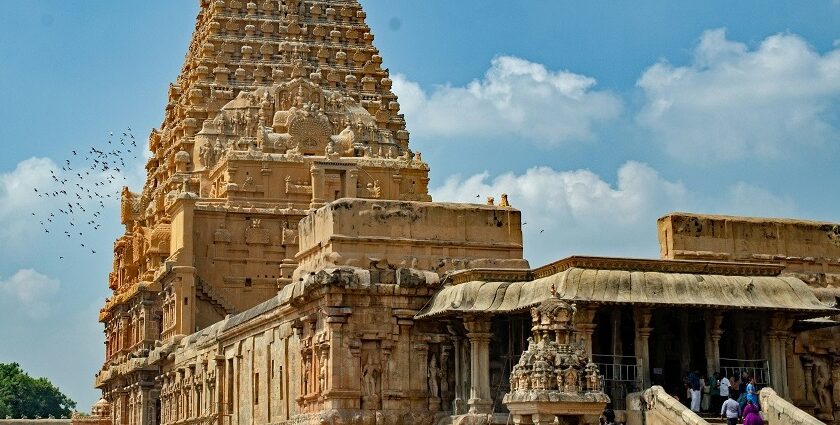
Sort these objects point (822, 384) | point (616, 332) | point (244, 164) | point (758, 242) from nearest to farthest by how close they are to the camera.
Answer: point (616, 332) → point (822, 384) → point (758, 242) → point (244, 164)

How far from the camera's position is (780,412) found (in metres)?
34.6

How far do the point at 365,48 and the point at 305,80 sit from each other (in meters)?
6.98

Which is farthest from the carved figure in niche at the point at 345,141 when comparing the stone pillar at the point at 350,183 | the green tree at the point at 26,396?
the green tree at the point at 26,396

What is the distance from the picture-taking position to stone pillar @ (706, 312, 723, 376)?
129ft

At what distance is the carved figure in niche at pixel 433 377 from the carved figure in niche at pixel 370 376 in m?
1.51

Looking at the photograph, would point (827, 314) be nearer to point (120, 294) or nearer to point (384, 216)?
point (384, 216)

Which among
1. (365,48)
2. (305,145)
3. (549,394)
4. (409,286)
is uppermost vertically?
(365,48)

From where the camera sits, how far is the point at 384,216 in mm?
43156

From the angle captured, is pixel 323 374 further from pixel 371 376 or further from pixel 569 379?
pixel 569 379

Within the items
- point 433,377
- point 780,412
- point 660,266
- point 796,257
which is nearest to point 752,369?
point 660,266

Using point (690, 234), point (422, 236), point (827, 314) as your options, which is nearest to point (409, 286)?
point (422, 236)

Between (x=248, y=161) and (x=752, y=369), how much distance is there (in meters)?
33.9

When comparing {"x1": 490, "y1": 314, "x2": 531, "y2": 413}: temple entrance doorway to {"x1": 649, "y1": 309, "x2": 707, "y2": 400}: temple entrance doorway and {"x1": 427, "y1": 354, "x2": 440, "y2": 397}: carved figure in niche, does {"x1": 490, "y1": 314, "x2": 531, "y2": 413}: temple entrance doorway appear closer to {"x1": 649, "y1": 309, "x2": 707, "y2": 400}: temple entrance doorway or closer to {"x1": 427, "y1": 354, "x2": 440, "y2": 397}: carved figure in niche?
{"x1": 427, "y1": 354, "x2": 440, "y2": 397}: carved figure in niche

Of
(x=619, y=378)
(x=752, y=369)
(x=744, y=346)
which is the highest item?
(x=744, y=346)
